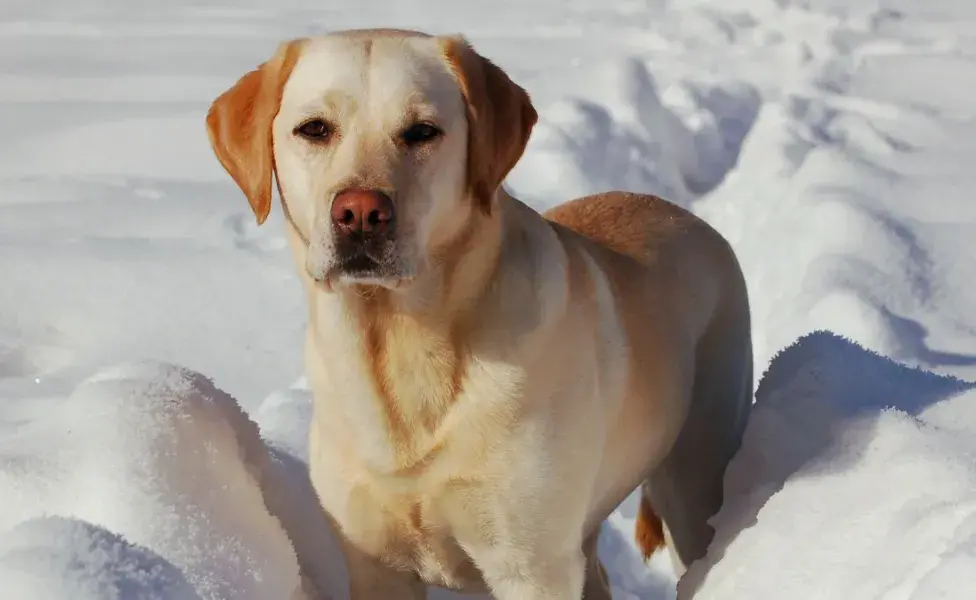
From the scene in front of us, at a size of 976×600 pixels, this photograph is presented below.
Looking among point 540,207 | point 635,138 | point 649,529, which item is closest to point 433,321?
point 649,529

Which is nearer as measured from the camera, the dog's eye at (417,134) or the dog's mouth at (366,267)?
the dog's mouth at (366,267)

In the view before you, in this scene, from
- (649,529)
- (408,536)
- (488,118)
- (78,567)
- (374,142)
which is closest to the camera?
(78,567)

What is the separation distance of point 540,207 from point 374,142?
3.29 metres

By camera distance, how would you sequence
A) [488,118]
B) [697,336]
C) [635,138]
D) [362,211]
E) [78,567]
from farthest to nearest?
[635,138] → [697,336] → [488,118] → [362,211] → [78,567]

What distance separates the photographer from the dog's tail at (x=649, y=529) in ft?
9.18

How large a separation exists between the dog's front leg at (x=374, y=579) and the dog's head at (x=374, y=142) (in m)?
0.58

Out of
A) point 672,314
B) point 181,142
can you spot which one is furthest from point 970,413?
point 181,142

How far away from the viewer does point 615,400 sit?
7.20 feet

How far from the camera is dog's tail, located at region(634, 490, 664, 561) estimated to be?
2.80 m

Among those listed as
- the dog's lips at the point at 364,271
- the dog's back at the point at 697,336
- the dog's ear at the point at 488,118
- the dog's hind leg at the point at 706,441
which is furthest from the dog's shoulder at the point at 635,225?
the dog's lips at the point at 364,271

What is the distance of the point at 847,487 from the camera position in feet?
7.14

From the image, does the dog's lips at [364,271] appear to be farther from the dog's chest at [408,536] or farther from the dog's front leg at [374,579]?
the dog's front leg at [374,579]

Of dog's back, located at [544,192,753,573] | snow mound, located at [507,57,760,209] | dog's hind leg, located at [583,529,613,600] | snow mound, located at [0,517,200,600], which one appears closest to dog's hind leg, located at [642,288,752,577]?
dog's back, located at [544,192,753,573]

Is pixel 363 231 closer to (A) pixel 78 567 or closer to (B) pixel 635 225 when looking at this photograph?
(A) pixel 78 567
